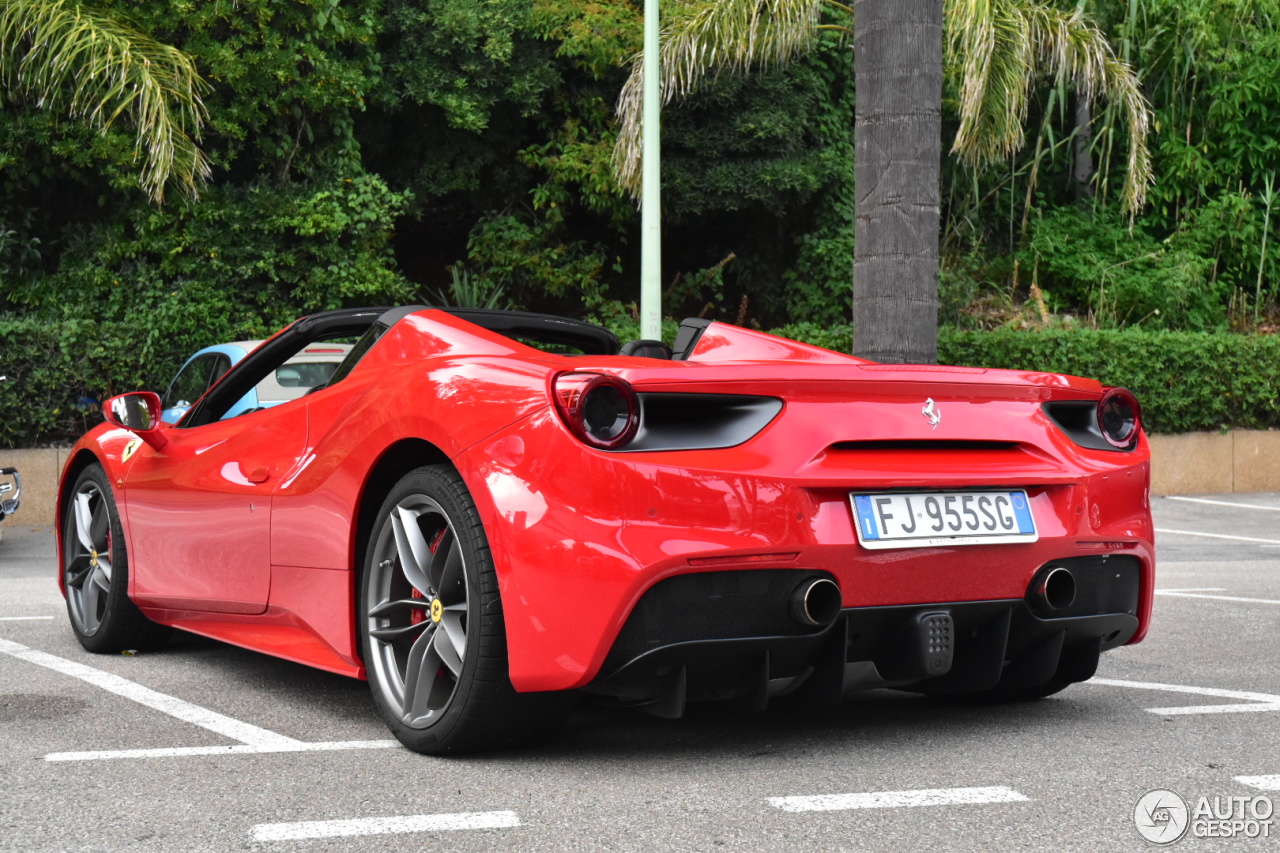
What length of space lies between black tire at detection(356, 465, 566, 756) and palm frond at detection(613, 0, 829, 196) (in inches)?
407

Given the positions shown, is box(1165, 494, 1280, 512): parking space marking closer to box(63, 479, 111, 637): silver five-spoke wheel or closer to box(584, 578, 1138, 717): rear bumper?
box(584, 578, 1138, 717): rear bumper

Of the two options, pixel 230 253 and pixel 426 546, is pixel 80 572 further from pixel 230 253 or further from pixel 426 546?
pixel 230 253

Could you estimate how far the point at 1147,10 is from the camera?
19.1 metres

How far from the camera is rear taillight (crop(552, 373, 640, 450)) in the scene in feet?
10.6

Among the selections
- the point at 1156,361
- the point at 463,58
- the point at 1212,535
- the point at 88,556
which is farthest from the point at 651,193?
the point at 88,556

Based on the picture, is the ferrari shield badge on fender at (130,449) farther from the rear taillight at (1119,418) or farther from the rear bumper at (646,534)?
the rear taillight at (1119,418)

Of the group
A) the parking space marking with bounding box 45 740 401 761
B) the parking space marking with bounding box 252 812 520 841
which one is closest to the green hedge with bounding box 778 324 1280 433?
the parking space marking with bounding box 45 740 401 761

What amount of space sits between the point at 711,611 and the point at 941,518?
0.64 meters

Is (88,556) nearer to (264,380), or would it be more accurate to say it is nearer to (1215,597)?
(264,380)

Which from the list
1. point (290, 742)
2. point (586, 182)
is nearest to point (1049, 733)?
point (290, 742)

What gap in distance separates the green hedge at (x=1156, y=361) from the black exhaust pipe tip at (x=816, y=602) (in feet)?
36.8

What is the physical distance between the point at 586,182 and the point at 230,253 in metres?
4.19

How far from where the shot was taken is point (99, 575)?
542 cm

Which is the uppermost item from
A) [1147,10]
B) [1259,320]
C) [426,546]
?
[1147,10]
